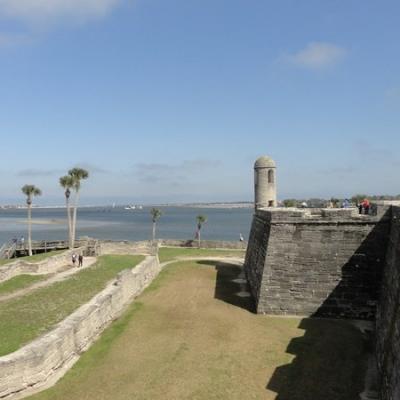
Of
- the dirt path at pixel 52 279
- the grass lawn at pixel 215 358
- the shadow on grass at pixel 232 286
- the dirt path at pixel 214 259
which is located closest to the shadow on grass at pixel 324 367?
the grass lawn at pixel 215 358

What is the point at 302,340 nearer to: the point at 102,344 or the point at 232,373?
the point at 232,373

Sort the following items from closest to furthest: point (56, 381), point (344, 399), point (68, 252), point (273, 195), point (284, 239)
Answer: point (344, 399) < point (56, 381) < point (284, 239) < point (273, 195) < point (68, 252)

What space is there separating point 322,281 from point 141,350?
295 inches

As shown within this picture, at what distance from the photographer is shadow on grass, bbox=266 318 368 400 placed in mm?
10539

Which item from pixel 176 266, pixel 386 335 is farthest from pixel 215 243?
pixel 386 335

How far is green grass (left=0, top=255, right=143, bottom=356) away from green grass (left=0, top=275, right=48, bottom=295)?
1329 millimetres

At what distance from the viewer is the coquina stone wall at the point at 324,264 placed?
16.3 m

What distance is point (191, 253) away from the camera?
35594mm

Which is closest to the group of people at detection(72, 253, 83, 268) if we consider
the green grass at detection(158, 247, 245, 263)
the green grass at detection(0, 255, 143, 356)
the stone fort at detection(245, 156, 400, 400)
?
the green grass at detection(0, 255, 143, 356)

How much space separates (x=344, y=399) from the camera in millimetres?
10211

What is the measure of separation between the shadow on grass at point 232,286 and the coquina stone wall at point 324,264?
1130mm

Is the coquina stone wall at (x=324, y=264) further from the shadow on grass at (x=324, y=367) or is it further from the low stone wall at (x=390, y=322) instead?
the shadow on grass at (x=324, y=367)

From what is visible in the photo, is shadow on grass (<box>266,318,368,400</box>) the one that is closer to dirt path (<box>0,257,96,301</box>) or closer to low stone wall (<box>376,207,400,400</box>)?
low stone wall (<box>376,207,400,400</box>)

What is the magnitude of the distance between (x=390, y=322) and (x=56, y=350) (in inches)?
357
